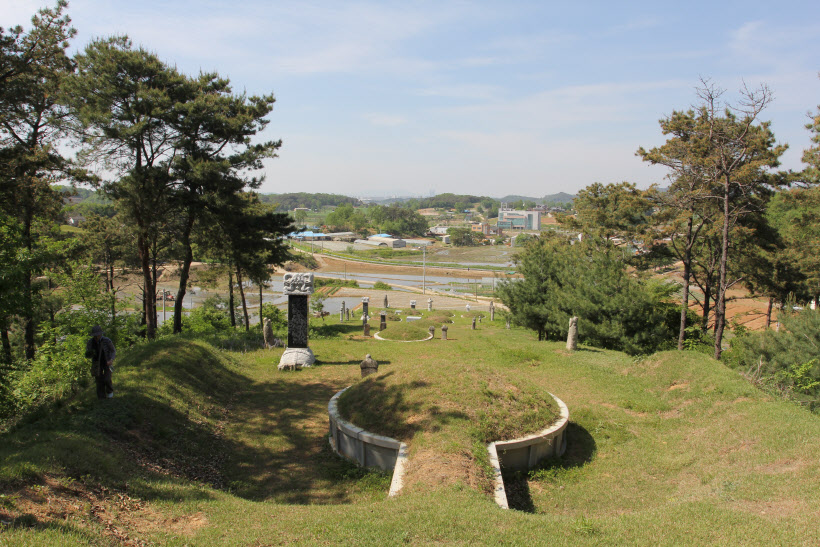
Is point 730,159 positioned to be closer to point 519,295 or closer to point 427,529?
point 519,295

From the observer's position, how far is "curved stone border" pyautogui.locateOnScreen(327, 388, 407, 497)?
7.42 metres

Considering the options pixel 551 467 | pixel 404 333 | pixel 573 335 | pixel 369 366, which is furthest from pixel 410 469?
pixel 404 333

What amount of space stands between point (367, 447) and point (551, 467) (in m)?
3.11

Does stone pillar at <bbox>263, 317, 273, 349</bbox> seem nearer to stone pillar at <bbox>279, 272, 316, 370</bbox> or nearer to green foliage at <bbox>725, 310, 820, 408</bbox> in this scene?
stone pillar at <bbox>279, 272, 316, 370</bbox>

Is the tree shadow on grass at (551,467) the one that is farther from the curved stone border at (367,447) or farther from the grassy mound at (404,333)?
the grassy mound at (404,333)

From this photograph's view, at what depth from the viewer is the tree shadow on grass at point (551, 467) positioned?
6965 millimetres

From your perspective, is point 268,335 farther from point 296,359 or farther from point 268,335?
point 296,359

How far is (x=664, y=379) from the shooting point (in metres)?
11.8

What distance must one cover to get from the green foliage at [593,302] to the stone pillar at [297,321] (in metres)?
10.3

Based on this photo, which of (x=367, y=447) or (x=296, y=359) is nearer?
(x=367, y=447)

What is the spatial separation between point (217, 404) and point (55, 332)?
3.85 metres

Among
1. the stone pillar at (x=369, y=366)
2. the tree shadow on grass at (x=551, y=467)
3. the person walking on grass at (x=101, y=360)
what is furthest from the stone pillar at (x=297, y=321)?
the tree shadow on grass at (x=551, y=467)

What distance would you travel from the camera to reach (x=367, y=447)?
7945 mm

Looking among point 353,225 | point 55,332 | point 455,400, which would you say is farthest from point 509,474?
point 353,225
